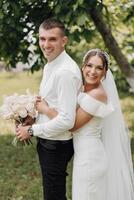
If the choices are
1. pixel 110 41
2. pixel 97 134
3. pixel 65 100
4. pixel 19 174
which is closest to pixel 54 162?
pixel 97 134

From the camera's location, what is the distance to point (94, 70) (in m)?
3.67

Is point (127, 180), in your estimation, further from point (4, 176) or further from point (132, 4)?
point (132, 4)

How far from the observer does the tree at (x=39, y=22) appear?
5.50 m

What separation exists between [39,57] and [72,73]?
344 cm

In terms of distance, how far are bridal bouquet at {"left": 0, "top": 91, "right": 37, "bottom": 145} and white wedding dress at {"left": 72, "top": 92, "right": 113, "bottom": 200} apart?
15.2 inches

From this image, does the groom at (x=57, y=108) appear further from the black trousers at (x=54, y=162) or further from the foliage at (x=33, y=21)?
the foliage at (x=33, y=21)

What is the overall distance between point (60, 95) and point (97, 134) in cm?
46

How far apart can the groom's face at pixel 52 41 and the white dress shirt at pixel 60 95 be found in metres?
0.05

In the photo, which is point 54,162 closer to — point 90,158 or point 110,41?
point 90,158

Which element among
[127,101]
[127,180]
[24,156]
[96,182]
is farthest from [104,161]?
[127,101]

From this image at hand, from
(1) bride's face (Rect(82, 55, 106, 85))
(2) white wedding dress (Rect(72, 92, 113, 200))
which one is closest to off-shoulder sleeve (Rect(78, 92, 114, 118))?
(2) white wedding dress (Rect(72, 92, 113, 200))

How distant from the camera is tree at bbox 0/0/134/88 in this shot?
5504mm

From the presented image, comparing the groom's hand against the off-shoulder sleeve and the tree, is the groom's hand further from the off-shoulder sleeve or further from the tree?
the tree

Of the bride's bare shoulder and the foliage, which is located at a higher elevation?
the foliage
